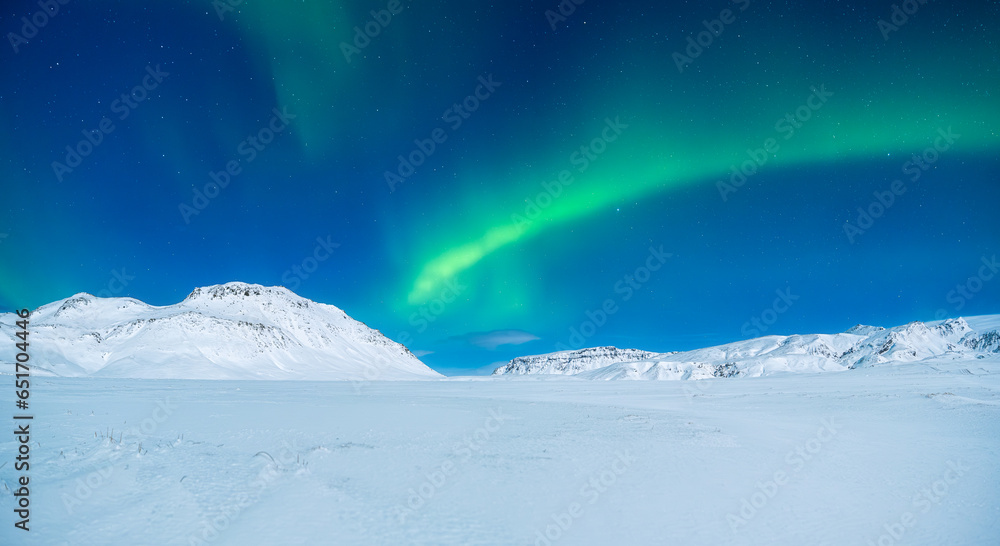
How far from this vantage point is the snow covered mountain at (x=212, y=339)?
86.0 meters

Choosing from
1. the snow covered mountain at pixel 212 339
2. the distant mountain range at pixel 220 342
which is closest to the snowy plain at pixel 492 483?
the distant mountain range at pixel 220 342

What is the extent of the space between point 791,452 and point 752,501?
Result: 4619 mm

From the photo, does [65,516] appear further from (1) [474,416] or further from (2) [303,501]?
(1) [474,416]

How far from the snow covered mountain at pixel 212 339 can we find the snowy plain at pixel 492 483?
7815 centimetres

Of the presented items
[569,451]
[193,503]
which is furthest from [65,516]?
[569,451]

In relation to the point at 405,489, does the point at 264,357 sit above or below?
above

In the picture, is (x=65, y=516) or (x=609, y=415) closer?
(x=65, y=516)

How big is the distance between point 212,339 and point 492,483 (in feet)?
397

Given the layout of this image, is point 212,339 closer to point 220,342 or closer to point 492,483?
point 220,342

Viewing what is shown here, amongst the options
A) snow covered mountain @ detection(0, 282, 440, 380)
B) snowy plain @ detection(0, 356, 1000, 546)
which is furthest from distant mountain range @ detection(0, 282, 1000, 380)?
snowy plain @ detection(0, 356, 1000, 546)

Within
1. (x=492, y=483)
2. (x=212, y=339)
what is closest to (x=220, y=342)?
(x=212, y=339)

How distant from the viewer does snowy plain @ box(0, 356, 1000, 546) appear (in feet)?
20.0

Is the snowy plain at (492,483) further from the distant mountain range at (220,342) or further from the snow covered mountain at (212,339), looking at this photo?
the snow covered mountain at (212,339)

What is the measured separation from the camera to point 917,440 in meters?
12.8
